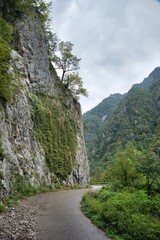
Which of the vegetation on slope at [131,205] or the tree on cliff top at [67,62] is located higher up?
the tree on cliff top at [67,62]

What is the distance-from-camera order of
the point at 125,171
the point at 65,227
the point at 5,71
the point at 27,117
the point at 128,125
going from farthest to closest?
the point at 128,125 → the point at 27,117 → the point at 125,171 → the point at 5,71 → the point at 65,227

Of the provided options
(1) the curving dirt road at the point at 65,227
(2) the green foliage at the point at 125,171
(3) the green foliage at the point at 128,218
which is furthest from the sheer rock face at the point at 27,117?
(2) the green foliage at the point at 125,171

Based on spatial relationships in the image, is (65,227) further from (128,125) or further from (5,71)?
(128,125)

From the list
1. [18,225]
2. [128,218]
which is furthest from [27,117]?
[128,218]

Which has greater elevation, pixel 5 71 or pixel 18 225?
pixel 5 71

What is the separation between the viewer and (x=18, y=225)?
911cm

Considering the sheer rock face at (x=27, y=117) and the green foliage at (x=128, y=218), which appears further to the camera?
the sheer rock face at (x=27, y=117)

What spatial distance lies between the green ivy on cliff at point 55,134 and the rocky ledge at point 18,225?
1836 centimetres

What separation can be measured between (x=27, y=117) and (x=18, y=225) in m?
18.2

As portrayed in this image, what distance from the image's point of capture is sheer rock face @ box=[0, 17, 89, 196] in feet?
58.7

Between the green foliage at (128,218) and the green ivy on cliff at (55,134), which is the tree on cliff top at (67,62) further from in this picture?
the green foliage at (128,218)

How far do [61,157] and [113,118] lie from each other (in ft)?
443

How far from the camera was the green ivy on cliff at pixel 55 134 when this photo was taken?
30344mm

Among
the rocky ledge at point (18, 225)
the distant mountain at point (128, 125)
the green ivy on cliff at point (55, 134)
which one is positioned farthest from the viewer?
the distant mountain at point (128, 125)
